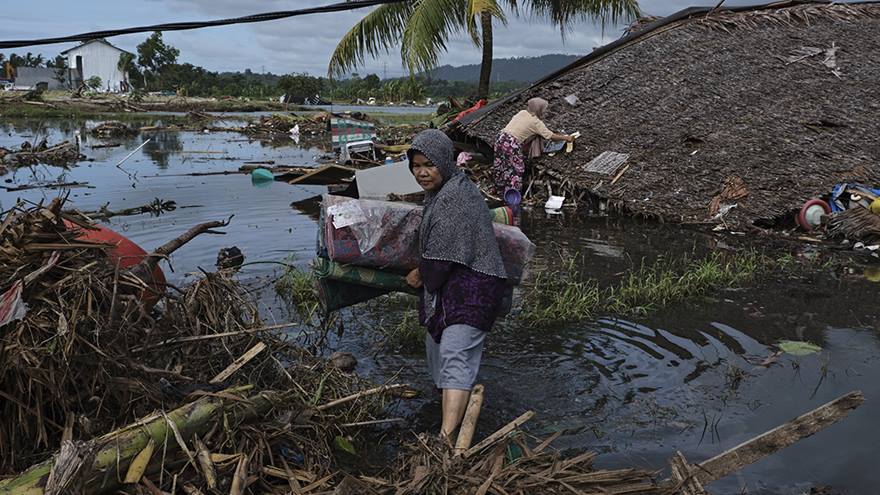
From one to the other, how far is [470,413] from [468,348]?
0.63 meters

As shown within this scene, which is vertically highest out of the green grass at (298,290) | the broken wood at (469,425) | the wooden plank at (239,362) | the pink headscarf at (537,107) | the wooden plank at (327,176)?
the pink headscarf at (537,107)

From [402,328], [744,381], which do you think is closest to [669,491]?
[744,381]

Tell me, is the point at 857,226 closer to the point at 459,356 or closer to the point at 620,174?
the point at 620,174

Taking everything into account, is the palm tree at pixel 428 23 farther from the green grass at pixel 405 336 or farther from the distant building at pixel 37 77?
the distant building at pixel 37 77

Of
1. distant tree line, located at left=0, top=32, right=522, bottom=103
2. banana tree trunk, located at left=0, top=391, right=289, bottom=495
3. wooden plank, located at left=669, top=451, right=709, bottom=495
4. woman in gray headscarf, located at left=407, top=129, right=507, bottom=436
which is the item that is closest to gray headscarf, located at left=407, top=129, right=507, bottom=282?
woman in gray headscarf, located at left=407, top=129, right=507, bottom=436

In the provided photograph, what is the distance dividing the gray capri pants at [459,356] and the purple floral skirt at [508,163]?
26.0 ft

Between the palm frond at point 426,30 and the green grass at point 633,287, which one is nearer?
the green grass at point 633,287

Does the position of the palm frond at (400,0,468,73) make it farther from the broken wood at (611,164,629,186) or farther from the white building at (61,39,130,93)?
the white building at (61,39,130,93)

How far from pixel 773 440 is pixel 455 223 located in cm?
174

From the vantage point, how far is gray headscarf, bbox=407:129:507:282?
3.80 m

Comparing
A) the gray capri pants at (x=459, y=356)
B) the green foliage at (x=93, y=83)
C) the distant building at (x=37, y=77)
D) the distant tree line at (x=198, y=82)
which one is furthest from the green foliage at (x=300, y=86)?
the gray capri pants at (x=459, y=356)

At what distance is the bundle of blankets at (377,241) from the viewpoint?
4.21 metres

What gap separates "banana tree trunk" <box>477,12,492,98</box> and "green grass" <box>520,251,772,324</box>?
37.9 ft

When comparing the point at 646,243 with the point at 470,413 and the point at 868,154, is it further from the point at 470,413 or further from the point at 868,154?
the point at 470,413
